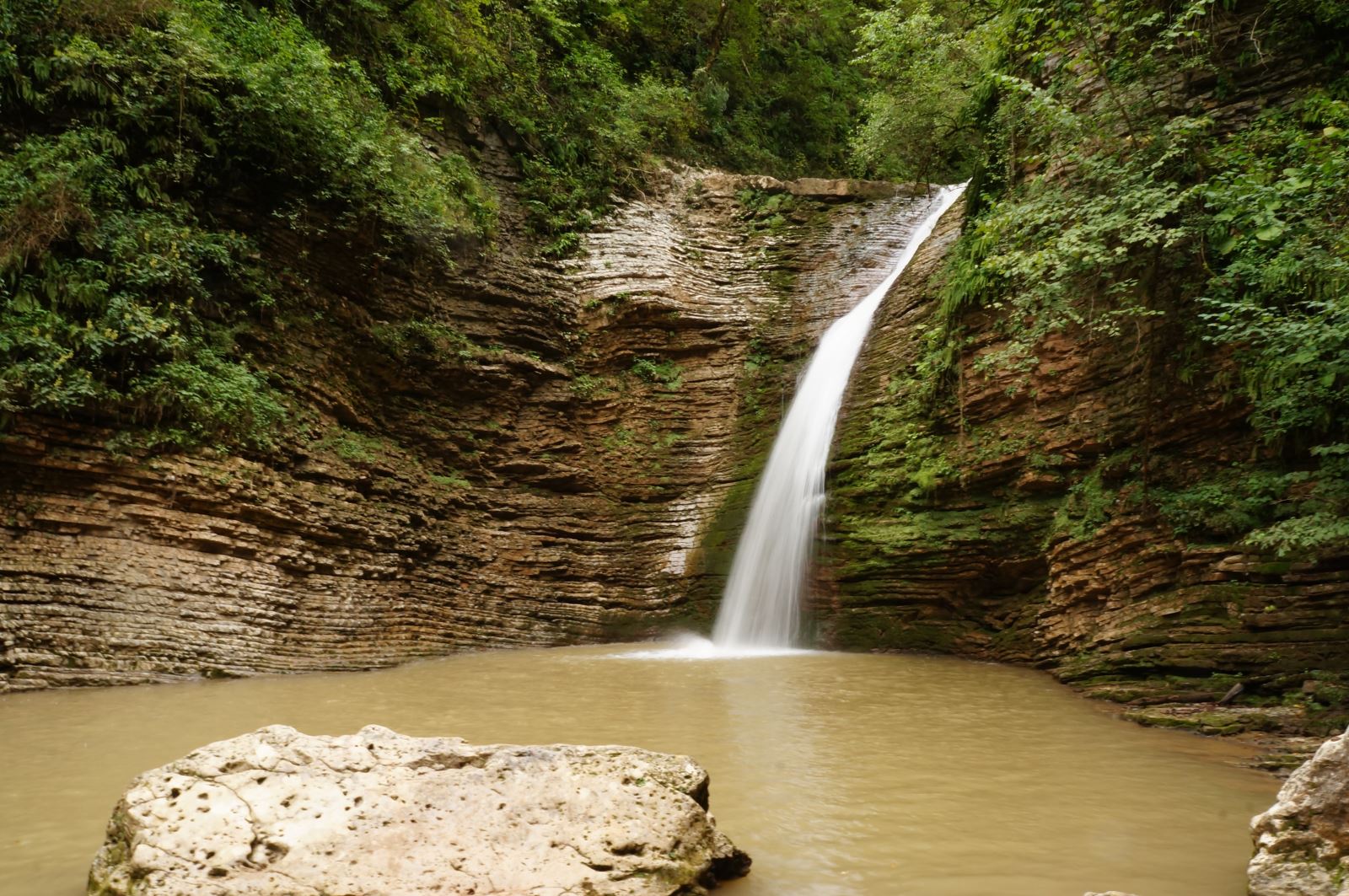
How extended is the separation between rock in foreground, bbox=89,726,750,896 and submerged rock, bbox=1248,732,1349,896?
215 centimetres

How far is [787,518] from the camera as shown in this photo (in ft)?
41.3

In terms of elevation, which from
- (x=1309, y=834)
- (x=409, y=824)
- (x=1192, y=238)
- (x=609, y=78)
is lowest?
(x=409, y=824)

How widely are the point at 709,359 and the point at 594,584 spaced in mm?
5141

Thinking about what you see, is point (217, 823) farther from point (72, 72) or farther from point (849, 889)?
point (72, 72)

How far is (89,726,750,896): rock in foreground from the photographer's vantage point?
3053 millimetres

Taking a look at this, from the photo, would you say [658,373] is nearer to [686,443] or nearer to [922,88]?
[686,443]

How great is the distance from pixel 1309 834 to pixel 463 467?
12.0 m

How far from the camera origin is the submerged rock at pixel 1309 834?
125 inches

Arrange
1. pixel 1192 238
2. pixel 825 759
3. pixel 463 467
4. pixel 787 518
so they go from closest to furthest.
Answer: pixel 825 759 → pixel 1192 238 → pixel 787 518 → pixel 463 467

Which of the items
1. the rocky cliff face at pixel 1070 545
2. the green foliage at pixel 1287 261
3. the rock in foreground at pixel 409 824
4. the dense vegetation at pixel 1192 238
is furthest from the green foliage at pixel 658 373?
the rock in foreground at pixel 409 824

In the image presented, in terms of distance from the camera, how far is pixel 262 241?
464 inches

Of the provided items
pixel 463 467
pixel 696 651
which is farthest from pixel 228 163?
pixel 696 651

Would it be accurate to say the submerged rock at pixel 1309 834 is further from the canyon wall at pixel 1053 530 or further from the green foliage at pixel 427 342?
the green foliage at pixel 427 342

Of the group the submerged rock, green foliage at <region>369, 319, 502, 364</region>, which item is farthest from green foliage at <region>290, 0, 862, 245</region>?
the submerged rock
